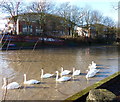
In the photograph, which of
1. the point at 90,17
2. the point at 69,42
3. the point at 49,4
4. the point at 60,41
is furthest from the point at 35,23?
the point at 90,17

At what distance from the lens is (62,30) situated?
134 feet

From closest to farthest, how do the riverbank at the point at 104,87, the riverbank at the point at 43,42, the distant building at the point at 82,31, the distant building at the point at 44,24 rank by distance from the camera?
the riverbank at the point at 104,87, the riverbank at the point at 43,42, the distant building at the point at 44,24, the distant building at the point at 82,31

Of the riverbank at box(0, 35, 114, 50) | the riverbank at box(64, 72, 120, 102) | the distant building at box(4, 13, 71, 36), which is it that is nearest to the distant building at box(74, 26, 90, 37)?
the riverbank at box(0, 35, 114, 50)

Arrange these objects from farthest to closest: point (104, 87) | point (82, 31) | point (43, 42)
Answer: point (82, 31), point (43, 42), point (104, 87)

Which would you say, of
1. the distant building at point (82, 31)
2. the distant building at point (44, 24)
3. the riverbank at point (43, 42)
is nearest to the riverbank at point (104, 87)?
the riverbank at point (43, 42)

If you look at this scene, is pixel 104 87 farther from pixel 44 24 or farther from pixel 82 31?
pixel 82 31

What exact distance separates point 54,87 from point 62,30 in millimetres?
34898

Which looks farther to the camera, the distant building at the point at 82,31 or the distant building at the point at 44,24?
the distant building at the point at 82,31

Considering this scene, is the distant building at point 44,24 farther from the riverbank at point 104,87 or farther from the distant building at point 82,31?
the riverbank at point 104,87

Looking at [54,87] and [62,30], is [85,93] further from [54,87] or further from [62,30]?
[62,30]

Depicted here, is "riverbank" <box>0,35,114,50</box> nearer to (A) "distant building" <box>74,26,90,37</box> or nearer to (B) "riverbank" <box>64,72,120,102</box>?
(A) "distant building" <box>74,26,90,37</box>

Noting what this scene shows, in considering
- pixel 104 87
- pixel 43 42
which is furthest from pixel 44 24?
pixel 104 87

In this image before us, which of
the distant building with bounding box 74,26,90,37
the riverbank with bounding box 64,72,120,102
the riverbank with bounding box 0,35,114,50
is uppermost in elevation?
the distant building with bounding box 74,26,90,37

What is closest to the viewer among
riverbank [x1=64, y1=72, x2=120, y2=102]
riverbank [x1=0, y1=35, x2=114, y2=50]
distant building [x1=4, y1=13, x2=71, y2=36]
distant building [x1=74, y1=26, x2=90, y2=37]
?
riverbank [x1=64, y1=72, x2=120, y2=102]
